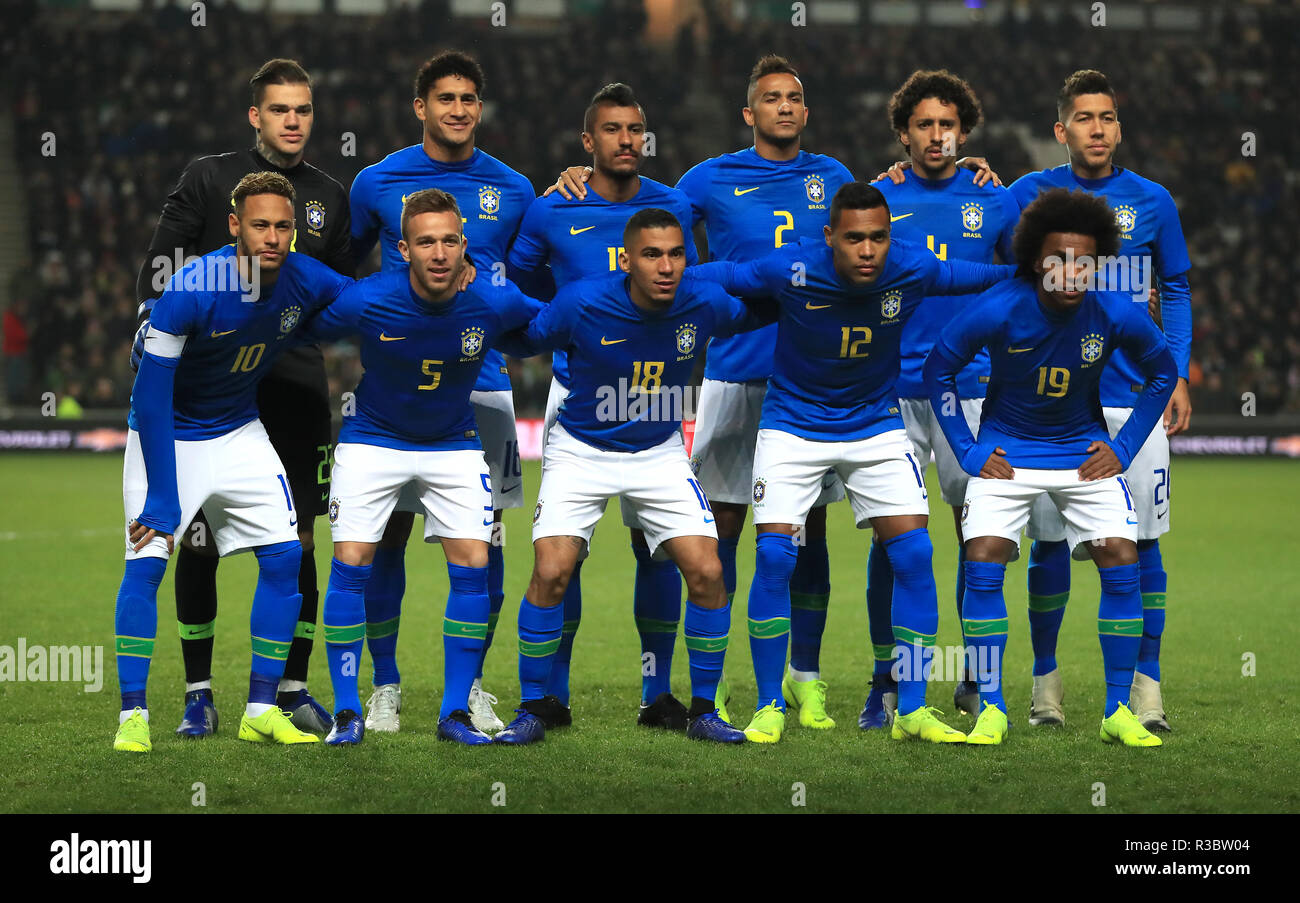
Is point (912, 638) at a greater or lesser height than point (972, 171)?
lesser

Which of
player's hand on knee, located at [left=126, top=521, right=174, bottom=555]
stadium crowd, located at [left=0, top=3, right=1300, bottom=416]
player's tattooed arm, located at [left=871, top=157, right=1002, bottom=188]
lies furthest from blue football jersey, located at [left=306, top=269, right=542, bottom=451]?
stadium crowd, located at [left=0, top=3, right=1300, bottom=416]

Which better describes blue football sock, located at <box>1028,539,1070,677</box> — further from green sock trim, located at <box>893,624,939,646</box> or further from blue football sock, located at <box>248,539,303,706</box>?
blue football sock, located at <box>248,539,303,706</box>

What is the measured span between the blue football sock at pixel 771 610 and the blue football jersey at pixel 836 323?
0.45 meters

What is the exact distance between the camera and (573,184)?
5.95 meters

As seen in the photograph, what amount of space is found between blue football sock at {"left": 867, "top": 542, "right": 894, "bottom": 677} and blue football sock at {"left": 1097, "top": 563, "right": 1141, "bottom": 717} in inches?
36.6

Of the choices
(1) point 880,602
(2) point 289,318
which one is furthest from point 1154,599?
(2) point 289,318

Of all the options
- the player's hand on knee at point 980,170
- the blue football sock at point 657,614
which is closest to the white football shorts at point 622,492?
the blue football sock at point 657,614

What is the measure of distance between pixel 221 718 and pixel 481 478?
1480 millimetres

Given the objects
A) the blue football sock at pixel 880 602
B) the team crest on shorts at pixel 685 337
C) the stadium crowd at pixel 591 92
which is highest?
the stadium crowd at pixel 591 92

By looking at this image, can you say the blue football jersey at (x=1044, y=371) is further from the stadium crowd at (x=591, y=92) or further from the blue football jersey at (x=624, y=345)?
the stadium crowd at (x=591, y=92)

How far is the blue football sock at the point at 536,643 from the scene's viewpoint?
555 centimetres

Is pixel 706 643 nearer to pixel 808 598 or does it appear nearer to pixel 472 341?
pixel 808 598

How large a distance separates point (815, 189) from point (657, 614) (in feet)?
6.07

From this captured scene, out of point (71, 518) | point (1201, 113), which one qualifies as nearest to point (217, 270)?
point (71, 518)
